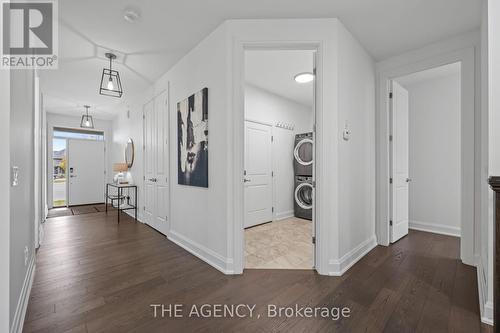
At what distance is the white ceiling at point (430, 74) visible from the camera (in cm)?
337

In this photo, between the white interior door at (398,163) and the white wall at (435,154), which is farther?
the white wall at (435,154)

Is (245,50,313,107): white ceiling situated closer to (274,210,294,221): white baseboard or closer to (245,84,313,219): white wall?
(245,84,313,219): white wall

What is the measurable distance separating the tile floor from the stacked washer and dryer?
0.43 meters

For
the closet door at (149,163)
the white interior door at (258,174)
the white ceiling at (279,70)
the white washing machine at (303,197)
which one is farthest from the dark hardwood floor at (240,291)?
the white ceiling at (279,70)

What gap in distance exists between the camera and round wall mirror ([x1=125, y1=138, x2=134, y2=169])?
5046mm

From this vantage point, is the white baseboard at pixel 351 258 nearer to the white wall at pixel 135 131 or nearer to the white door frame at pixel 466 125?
the white door frame at pixel 466 125

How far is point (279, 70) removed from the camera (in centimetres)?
352

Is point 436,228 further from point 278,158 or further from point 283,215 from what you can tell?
point 278,158

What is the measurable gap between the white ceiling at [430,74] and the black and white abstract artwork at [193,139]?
Result: 9.76ft

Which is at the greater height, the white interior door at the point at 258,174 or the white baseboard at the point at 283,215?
the white interior door at the point at 258,174

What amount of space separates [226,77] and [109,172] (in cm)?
615

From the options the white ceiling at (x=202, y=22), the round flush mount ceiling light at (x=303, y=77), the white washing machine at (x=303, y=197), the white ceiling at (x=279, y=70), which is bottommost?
the white washing machine at (x=303, y=197)

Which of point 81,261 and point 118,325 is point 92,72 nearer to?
point 81,261

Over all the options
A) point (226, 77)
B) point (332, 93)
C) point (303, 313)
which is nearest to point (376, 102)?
point (332, 93)
